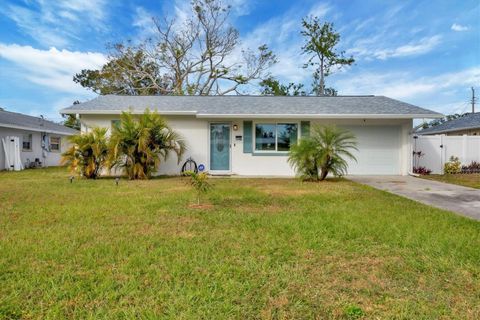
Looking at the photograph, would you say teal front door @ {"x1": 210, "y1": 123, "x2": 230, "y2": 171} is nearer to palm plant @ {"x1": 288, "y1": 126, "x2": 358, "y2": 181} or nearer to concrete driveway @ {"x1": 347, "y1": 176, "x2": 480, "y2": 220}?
palm plant @ {"x1": 288, "y1": 126, "x2": 358, "y2": 181}

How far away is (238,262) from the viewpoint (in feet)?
10.2

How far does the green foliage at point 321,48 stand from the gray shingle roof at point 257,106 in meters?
13.3

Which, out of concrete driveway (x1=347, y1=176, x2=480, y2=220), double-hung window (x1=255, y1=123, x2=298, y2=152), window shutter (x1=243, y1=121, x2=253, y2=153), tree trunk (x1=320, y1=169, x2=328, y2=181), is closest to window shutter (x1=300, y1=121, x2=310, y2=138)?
double-hung window (x1=255, y1=123, x2=298, y2=152)

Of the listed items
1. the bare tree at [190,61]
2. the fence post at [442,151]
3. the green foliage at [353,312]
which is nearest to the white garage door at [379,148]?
the fence post at [442,151]

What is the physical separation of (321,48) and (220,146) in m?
18.4

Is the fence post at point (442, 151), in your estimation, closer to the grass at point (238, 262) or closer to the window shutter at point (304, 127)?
the window shutter at point (304, 127)

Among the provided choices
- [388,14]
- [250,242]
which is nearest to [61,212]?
[250,242]

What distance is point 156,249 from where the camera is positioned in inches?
136

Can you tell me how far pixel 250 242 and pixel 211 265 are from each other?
2.68 feet

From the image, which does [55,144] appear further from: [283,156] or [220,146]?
[283,156]

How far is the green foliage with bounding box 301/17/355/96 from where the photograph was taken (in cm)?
2636

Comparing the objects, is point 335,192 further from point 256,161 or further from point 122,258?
point 122,258

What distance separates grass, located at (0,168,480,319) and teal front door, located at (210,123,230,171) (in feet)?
22.0

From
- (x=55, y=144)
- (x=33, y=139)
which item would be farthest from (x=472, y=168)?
(x=55, y=144)
